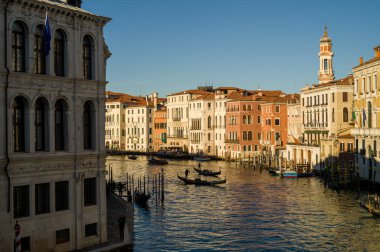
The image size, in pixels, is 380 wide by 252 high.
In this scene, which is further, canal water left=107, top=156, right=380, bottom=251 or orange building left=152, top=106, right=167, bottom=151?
orange building left=152, top=106, right=167, bottom=151

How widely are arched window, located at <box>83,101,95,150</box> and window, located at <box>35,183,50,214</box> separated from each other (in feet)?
6.51

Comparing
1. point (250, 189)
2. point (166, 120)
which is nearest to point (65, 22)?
point (250, 189)

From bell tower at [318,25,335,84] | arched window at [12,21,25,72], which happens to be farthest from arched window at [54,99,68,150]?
bell tower at [318,25,335,84]

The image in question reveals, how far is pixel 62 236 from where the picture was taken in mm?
18031

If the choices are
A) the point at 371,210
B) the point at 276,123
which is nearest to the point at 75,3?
the point at 371,210

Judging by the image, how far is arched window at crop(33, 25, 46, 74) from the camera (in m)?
17.2

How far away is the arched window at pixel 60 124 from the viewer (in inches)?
707

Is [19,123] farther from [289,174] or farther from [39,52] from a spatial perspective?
[289,174]

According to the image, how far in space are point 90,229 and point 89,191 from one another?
1155 millimetres

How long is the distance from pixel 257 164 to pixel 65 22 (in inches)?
2059

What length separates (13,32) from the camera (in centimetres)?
1669

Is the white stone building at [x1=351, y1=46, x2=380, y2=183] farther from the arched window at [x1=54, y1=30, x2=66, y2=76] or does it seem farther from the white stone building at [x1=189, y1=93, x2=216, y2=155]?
the white stone building at [x1=189, y1=93, x2=216, y2=155]

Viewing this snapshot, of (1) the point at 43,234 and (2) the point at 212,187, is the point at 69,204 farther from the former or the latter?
(2) the point at 212,187

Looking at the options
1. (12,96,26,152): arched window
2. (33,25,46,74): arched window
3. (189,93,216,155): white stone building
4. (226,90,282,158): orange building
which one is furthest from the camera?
(189,93,216,155): white stone building
